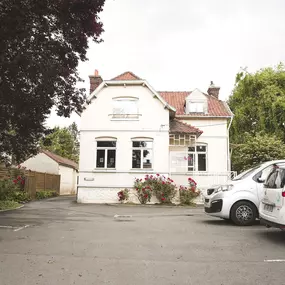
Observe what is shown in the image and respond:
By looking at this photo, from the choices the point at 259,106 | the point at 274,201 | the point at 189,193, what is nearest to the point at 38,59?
the point at 274,201

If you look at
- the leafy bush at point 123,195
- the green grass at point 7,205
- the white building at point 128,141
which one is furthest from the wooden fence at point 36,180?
the leafy bush at point 123,195

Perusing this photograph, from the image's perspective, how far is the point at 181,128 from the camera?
21234 millimetres

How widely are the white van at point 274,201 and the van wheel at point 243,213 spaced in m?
1.63

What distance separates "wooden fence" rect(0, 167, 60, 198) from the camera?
65.0ft

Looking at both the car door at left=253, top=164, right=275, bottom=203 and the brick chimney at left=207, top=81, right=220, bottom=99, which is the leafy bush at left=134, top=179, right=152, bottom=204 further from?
the brick chimney at left=207, top=81, right=220, bottom=99

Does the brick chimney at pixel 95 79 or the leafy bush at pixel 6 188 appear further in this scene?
the brick chimney at pixel 95 79

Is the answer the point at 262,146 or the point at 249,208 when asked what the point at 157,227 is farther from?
the point at 262,146

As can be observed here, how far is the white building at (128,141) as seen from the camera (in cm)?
2011

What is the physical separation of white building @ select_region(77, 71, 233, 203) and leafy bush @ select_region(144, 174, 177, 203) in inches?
22.3

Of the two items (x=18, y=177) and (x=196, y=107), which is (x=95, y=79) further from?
(x=18, y=177)

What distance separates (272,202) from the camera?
7496 millimetres

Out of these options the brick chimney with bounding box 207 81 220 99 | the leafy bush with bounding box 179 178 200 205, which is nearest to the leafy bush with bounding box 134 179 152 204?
the leafy bush with bounding box 179 178 200 205

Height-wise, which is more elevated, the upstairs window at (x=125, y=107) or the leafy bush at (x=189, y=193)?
the upstairs window at (x=125, y=107)

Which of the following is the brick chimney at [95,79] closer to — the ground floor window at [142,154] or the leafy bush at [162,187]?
the ground floor window at [142,154]
